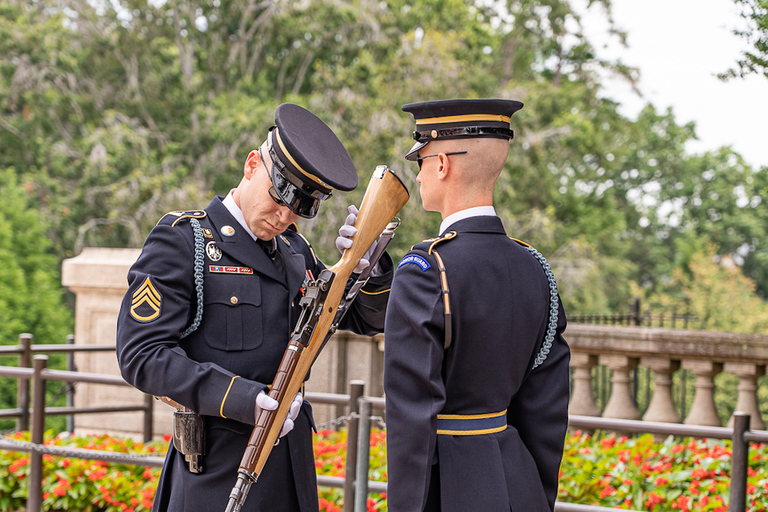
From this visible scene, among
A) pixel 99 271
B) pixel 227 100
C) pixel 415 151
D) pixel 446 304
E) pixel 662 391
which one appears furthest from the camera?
pixel 227 100

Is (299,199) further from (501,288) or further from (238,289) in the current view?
(501,288)

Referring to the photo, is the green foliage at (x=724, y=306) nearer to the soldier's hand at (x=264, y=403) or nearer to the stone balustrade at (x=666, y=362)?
the stone balustrade at (x=666, y=362)

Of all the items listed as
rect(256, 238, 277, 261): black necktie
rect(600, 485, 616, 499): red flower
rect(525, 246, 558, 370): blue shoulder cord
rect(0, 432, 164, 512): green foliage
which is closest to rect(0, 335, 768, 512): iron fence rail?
rect(0, 432, 164, 512): green foliage

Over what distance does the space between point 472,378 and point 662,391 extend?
12.0ft

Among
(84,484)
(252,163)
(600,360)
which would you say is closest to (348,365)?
(600,360)

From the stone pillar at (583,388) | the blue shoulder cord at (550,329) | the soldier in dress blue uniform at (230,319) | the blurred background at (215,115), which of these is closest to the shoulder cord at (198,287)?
the soldier in dress blue uniform at (230,319)

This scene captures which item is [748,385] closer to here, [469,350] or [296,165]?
[469,350]

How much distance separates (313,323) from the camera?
225 centimetres

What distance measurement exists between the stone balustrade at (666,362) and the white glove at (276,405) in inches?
137

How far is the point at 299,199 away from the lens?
7.60ft

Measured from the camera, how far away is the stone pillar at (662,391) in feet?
17.0

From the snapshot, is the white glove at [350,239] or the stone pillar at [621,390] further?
the stone pillar at [621,390]

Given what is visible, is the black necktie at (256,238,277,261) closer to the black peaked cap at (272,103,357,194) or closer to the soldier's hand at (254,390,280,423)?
the black peaked cap at (272,103,357,194)

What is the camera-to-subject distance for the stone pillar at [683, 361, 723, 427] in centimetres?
509
